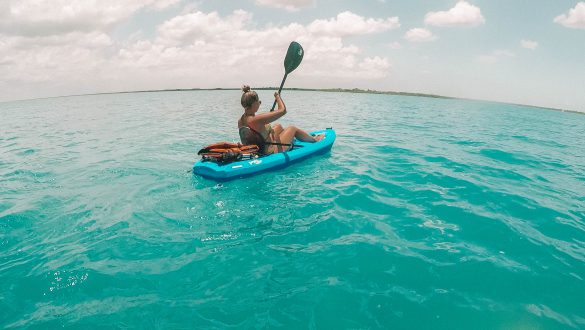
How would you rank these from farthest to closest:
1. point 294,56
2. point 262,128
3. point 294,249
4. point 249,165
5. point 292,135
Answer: point 294,56 < point 292,135 < point 262,128 < point 249,165 < point 294,249

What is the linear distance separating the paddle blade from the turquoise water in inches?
162

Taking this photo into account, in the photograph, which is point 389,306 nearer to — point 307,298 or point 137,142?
point 307,298

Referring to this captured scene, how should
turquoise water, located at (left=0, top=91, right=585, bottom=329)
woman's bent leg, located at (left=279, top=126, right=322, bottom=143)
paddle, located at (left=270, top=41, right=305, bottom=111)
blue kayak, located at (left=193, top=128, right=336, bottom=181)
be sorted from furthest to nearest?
paddle, located at (left=270, top=41, right=305, bottom=111), woman's bent leg, located at (left=279, top=126, right=322, bottom=143), blue kayak, located at (left=193, top=128, right=336, bottom=181), turquoise water, located at (left=0, top=91, right=585, bottom=329)

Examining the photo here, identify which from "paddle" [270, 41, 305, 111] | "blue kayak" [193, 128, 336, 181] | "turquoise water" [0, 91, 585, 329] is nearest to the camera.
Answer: "turquoise water" [0, 91, 585, 329]

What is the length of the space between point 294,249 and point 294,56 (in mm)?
8085

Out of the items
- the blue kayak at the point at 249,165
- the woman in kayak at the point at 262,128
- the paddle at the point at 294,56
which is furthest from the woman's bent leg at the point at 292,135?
the paddle at the point at 294,56

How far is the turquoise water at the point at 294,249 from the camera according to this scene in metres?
3.53

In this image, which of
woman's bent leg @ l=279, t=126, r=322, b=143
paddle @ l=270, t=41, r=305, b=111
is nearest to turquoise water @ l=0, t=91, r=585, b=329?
woman's bent leg @ l=279, t=126, r=322, b=143

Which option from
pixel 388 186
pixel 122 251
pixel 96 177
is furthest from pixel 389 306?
pixel 96 177

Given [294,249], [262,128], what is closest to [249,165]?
[262,128]

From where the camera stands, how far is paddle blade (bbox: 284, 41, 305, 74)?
11.0 meters

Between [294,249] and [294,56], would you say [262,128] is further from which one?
[294,249]

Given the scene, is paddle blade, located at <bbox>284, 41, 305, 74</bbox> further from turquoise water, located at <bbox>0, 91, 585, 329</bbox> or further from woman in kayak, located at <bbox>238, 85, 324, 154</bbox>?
turquoise water, located at <bbox>0, 91, 585, 329</bbox>

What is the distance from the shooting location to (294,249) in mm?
4766
